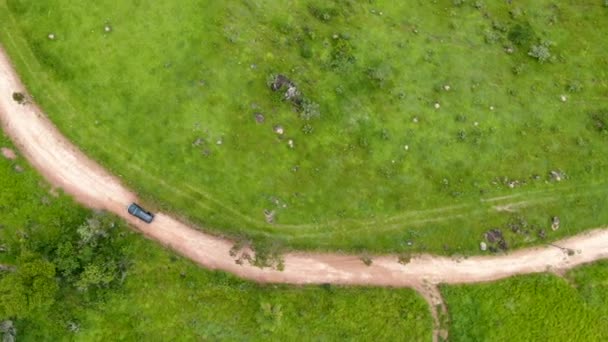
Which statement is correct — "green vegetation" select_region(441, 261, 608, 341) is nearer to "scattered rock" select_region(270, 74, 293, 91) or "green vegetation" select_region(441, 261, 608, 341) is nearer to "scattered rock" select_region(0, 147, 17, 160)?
"scattered rock" select_region(270, 74, 293, 91)

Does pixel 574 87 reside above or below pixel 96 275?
above

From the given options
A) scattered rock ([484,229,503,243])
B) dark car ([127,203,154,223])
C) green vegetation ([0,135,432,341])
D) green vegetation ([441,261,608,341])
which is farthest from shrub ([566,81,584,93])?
dark car ([127,203,154,223])

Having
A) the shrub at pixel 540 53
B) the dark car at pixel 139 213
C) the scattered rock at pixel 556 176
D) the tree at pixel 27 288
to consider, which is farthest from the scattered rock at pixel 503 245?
the tree at pixel 27 288

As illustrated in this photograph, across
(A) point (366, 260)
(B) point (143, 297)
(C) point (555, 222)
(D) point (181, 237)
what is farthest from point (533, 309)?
(B) point (143, 297)

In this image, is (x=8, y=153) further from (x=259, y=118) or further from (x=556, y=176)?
(x=556, y=176)

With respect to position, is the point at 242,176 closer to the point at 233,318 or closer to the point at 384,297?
the point at 233,318
